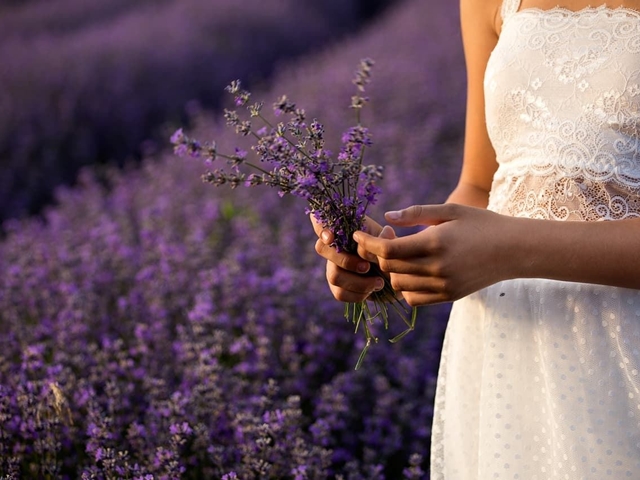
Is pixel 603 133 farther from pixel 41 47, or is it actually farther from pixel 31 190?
pixel 41 47

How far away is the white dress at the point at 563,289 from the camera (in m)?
1.30

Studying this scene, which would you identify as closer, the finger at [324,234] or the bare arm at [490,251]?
the bare arm at [490,251]

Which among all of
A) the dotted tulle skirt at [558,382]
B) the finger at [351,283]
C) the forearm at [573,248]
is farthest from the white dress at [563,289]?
the finger at [351,283]

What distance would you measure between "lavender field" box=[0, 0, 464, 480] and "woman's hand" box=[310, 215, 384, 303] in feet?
1.80

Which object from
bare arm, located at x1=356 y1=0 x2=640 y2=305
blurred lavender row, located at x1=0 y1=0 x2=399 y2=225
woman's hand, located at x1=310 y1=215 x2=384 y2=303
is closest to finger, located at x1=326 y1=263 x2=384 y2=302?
woman's hand, located at x1=310 y1=215 x2=384 y2=303

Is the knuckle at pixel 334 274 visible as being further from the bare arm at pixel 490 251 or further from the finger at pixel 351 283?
the bare arm at pixel 490 251

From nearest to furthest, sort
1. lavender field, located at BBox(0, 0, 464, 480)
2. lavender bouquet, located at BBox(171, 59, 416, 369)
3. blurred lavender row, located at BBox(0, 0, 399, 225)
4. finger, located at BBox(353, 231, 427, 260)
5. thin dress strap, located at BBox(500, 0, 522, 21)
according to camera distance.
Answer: finger, located at BBox(353, 231, 427, 260)
lavender bouquet, located at BBox(171, 59, 416, 369)
thin dress strap, located at BBox(500, 0, 522, 21)
lavender field, located at BBox(0, 0, 464, 480)
blurred lavender row, located at BBox(0, 0, 399, 225)

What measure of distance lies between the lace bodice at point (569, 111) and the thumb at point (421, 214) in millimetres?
299

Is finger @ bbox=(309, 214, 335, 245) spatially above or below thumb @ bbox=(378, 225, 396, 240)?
above

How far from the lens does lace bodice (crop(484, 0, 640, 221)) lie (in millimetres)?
1332

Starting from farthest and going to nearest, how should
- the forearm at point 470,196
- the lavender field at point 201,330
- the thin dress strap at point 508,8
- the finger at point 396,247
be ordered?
the lavender field at point 201,330
the forearm at point 470,196
the thin dress strap at point 508,8
the finger at point 396,247

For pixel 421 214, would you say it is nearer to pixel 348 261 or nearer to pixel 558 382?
pixel 348 261

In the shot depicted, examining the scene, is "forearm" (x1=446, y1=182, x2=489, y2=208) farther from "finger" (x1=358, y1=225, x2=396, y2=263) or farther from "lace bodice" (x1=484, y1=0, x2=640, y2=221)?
"finger" (x1=358, y1=225, x2=396, y2=263)

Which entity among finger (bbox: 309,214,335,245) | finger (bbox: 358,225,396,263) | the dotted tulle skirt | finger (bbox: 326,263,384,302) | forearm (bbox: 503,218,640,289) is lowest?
the dotted tulle skirt
